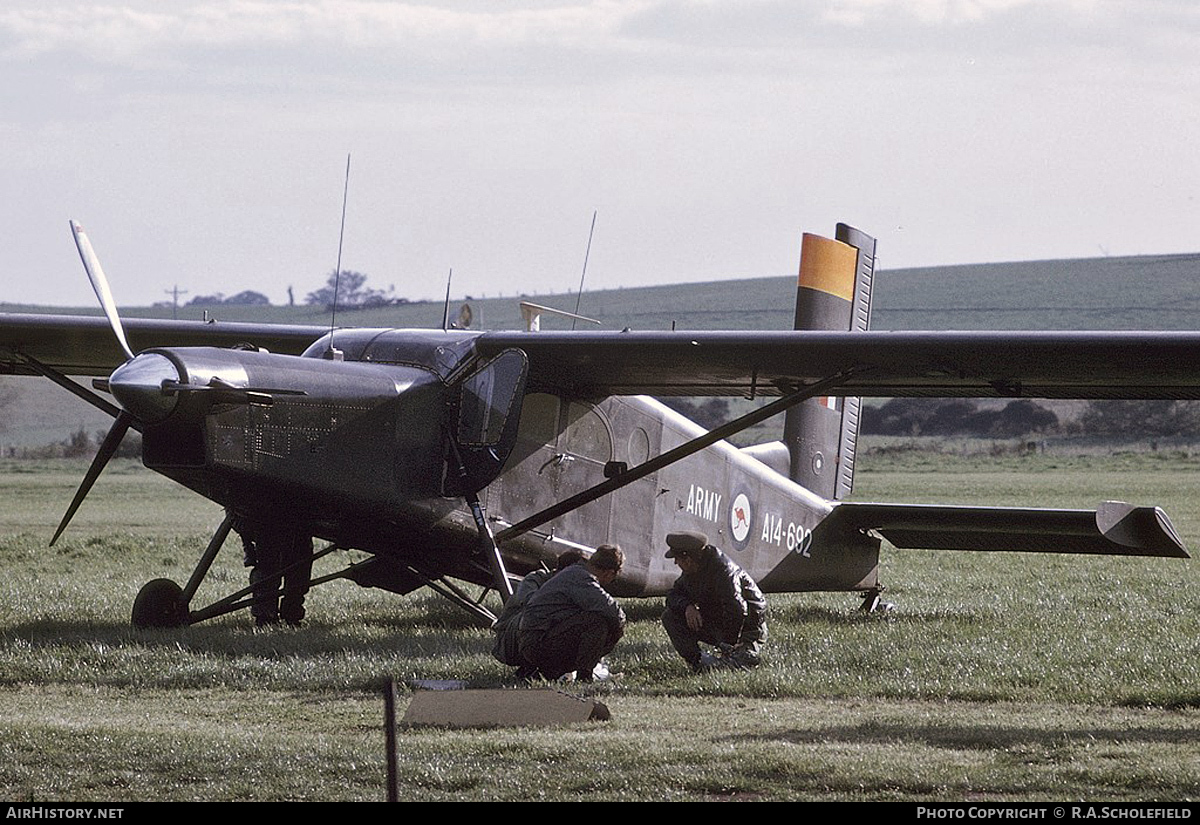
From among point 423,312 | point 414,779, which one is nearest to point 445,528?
point 414,779

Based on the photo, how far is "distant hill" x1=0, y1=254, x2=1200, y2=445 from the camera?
309ft

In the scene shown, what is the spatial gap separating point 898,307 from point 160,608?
328 ft

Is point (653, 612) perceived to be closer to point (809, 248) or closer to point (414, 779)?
point (809, 248)

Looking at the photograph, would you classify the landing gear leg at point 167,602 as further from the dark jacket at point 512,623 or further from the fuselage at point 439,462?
the dark jacket at point 512,623

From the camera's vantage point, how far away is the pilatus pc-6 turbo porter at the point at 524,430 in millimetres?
10906

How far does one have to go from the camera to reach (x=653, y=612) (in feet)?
50.4

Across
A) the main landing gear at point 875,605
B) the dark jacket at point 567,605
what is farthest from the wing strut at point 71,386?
the main landing gear at point 875,605

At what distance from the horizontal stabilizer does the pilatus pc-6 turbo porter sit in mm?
20

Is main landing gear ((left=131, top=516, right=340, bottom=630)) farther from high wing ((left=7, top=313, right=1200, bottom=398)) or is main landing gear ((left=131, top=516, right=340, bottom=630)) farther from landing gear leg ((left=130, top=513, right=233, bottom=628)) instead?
high wing ((left=7, top=313, right=1200, bottom=398))

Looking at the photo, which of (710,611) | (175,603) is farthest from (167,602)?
(710,611)

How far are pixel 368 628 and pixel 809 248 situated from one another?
5.79m

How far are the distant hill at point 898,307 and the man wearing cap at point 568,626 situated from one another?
75.1m

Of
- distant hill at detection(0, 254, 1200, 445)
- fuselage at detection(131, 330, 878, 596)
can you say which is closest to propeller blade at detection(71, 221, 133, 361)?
fuselage at detection(131, 330, 878, 596)

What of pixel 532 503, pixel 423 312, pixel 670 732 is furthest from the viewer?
pixel 423 312
